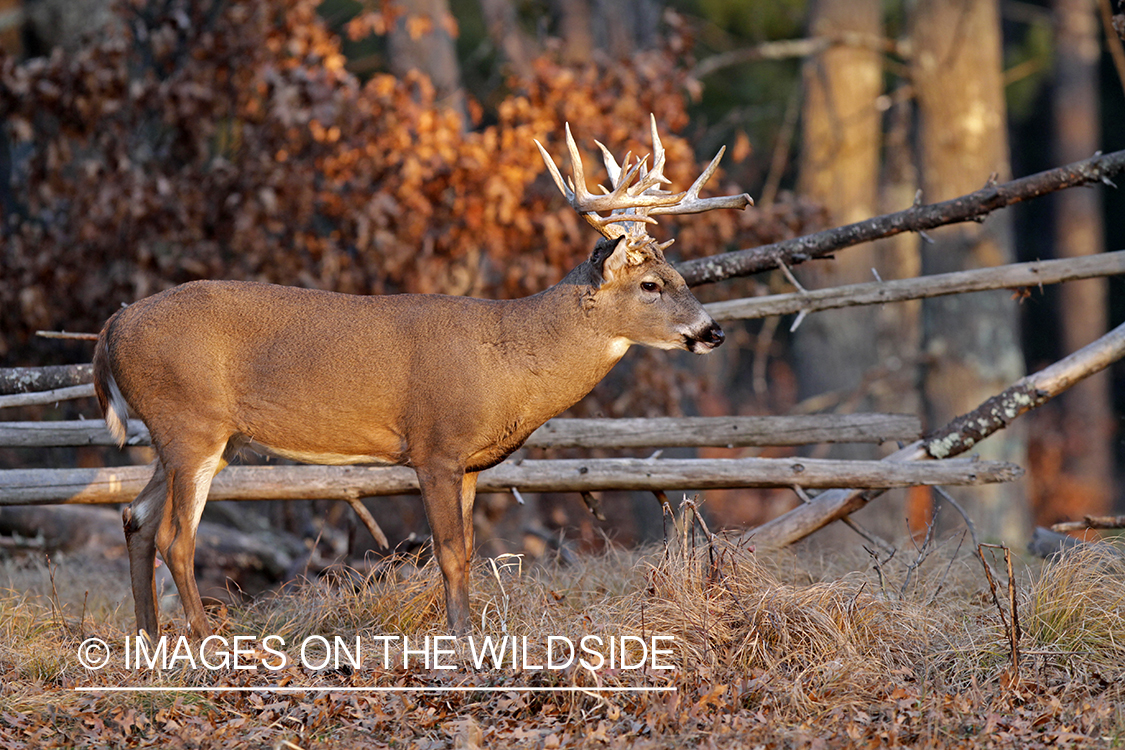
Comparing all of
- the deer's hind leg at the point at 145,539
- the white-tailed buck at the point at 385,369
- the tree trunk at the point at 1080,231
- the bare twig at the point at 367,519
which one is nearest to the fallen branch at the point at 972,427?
the white-tailed buck at the point at 385,369

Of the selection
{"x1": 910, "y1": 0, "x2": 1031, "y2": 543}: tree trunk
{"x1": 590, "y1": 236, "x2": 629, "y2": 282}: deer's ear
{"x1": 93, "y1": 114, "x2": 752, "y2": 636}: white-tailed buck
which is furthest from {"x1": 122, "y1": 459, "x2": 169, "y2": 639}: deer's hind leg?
{"x1": 910, "y1": 0, "x2": 1031, "y2": 543}: tree trunk

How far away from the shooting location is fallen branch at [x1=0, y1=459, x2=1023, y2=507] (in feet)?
22.7

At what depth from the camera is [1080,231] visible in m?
20.2

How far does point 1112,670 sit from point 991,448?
699 centimetres

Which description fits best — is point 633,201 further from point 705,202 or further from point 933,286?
point 933,286

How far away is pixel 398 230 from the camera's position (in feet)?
31.5

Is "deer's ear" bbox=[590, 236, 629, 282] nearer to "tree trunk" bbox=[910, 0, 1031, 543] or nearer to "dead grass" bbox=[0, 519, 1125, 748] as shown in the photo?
"dead grass" bbox=[0, 519, 1125, 748]

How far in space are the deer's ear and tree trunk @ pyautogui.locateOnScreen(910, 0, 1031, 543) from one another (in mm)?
6778

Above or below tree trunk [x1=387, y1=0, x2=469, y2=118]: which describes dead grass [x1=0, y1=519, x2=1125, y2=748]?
below

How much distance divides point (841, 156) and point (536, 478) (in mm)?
7309

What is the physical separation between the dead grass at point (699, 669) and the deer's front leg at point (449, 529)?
150mm

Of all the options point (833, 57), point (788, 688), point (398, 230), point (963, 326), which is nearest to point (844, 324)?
point (963, 326)

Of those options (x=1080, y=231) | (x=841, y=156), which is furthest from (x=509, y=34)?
(x=1080, y=231)

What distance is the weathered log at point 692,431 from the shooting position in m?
7.26
